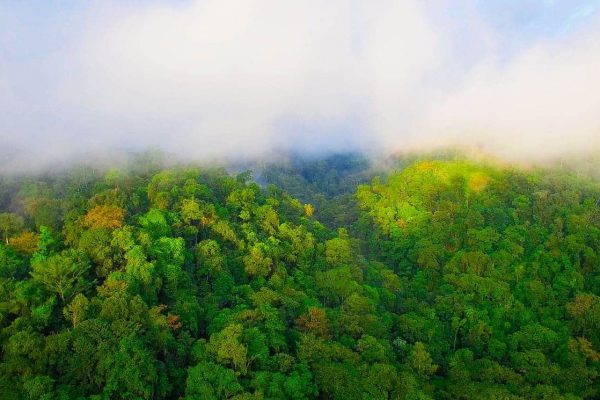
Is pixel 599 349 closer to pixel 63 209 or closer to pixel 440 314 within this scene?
pixel 440 314

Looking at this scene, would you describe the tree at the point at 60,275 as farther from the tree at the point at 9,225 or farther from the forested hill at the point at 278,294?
the tree at the point at 9,225

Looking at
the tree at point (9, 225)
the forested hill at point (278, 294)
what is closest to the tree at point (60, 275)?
the forested hill at point (278, 294)

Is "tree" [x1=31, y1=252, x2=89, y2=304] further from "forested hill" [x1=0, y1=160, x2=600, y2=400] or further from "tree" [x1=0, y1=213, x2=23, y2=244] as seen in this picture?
"tree" [x1=0, y1=213, x2=23, y2=244]

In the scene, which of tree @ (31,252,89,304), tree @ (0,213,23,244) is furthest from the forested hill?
tree @ (0,213,23,244)

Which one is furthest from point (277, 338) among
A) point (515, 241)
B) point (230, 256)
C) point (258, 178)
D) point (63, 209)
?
point (258, 178)

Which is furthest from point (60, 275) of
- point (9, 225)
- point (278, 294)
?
point (278, 294)

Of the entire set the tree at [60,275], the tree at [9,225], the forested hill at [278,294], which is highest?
the tree at [9,225]

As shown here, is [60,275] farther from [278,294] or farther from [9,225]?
[278,294]

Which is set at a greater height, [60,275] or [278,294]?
[60,275]
